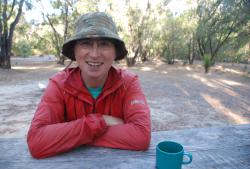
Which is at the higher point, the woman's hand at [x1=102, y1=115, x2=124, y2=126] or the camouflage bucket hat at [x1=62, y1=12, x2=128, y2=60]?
the camouflage bucket hat at [x1=62, y1=12, x2=128, y2=60]

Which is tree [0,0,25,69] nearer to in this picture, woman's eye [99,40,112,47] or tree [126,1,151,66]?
tree [126,1,151,66]

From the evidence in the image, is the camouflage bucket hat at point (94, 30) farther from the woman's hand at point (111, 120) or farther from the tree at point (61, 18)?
the tree at point (61, 18)

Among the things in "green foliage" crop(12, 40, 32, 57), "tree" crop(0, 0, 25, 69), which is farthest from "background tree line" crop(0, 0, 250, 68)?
"green foliage" crop(12, 40, 32, 57)

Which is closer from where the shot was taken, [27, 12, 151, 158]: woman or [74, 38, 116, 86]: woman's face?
[27, 12, 151, 158]: woman

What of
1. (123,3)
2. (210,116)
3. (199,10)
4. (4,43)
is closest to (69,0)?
(123,3)

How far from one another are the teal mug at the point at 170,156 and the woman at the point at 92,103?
0.27 metres

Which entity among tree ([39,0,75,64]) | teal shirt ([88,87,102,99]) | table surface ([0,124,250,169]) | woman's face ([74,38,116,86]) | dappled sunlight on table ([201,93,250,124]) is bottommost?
dappled sunlight on table ([201,93,250,124])

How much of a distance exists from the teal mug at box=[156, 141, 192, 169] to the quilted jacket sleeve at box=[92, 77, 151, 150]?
27 cm

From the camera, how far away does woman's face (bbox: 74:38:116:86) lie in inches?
61.4

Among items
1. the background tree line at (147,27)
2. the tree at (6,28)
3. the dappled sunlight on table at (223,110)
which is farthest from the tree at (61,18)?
the dappled sunlight on table at (223,110)

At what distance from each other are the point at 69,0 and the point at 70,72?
17347mm

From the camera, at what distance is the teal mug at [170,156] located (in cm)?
111

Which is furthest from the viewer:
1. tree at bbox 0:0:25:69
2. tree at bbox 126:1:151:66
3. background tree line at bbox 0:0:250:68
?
tree at bbox 126:1:151:66

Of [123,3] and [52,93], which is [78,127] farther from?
[123,3]
